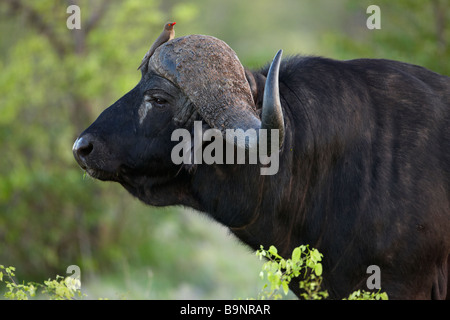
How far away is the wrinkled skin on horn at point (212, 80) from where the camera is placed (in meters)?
4.89

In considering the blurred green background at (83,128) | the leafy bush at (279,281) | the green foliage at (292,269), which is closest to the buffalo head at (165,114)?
the leafy bush at (279,281)

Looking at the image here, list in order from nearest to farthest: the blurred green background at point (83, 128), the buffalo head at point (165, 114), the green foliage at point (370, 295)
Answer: the green foliage at point (370, 295) < the buffalo head at point (165, 114) < the blurred green background at point (83, 128)

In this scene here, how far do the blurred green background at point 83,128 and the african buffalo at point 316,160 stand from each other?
19.9ft

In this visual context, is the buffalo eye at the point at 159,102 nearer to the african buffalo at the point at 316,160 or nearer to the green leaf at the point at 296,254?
the african buffalo at the point at 316,160

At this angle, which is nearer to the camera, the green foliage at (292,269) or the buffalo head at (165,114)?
the green foliage at (292,269)

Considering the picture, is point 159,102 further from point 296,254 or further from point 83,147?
point 296,254

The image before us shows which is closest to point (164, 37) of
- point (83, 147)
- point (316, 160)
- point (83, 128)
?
point (83, 147)

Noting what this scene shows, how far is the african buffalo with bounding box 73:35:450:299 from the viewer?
15.9 feet

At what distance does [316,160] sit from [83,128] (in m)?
8.01

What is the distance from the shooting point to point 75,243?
12797 millimetres

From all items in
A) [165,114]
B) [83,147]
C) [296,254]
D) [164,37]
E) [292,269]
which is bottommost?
[292,269]

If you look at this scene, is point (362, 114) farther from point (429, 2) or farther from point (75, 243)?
point (75, 243)

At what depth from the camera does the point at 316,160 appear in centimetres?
513

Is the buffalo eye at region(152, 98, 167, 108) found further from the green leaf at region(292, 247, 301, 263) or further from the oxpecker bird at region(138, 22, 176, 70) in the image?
the green leaf at region(292, 247, 301, 263)
